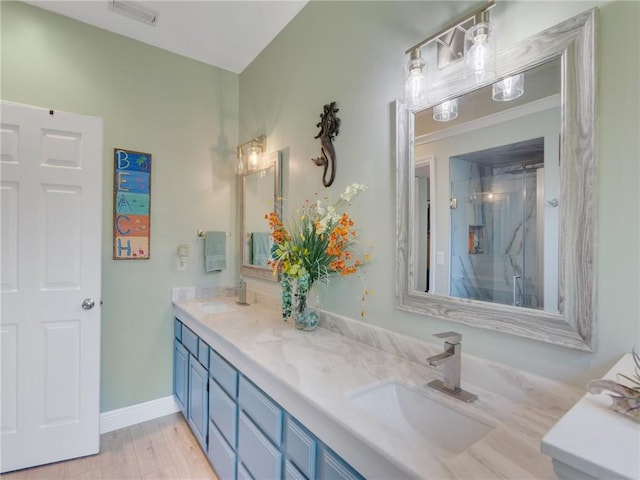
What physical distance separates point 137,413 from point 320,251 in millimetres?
1973

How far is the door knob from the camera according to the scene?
2.06m

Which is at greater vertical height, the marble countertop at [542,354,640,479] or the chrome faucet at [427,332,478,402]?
the marble countertop at [542,354,640,479]

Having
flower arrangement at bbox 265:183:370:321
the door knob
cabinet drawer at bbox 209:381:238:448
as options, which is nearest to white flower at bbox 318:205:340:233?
flower arrangement at bbox 265:183:370:321

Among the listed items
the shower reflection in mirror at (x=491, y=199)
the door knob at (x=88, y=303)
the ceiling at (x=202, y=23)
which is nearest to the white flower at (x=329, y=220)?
the shower reflection in mirror at (x=491, y=199)

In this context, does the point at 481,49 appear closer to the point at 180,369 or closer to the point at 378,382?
the point at 378,382

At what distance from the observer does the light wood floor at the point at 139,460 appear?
192cm

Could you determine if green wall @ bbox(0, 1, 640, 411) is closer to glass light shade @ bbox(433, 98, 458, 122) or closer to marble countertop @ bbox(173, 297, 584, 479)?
marble countertop @ bbox(173, 297, 584, 479)

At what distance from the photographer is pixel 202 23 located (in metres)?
2.26

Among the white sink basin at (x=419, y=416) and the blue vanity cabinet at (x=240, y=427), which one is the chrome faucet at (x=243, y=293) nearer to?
the blue vanity cabinet at (x=240, y=427)

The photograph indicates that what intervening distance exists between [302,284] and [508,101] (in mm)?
1202

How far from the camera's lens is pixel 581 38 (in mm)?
949

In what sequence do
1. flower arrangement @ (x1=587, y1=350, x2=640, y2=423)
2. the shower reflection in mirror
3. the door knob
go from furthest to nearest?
1. the door knob
2. the shower reflection in mirror
3. flower arrangement @ (x1=587, y1=350, x2=640, y2=423)

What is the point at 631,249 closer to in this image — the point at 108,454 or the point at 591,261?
the point at 591,261

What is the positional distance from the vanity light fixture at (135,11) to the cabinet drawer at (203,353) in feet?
7.03
